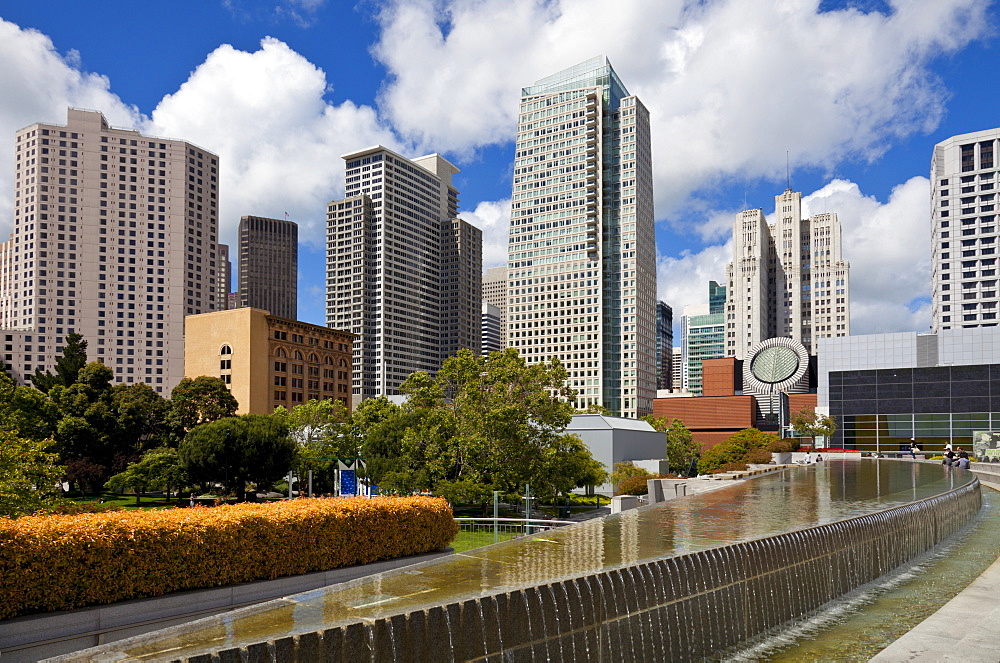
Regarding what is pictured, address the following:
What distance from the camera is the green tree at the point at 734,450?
7231cm

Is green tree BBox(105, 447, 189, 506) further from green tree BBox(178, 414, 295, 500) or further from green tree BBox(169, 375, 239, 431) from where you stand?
green tree BBox(169, 375, 239, 431)

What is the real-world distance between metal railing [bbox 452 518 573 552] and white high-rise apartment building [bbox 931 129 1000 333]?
151522 millimetres

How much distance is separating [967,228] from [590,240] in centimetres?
8169

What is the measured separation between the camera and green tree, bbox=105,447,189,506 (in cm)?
5350

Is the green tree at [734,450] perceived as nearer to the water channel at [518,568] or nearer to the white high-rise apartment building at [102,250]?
the water channel at [518,568]

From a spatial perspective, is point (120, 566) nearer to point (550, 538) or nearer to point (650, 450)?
point (550, 538)

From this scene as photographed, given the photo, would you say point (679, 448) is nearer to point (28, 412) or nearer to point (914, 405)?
point (914, 405)

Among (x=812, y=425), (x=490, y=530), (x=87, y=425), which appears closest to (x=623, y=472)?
(x=490, y=530)

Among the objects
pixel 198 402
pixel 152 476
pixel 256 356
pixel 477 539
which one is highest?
pixel 256 356

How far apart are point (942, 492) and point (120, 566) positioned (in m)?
25.2

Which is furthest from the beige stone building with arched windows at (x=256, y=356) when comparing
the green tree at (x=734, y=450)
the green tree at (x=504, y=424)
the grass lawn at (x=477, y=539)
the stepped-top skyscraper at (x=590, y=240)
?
the grass lawn at (x=477, y=539)

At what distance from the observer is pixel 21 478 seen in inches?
754

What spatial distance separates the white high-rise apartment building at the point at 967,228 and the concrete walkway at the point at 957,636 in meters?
159

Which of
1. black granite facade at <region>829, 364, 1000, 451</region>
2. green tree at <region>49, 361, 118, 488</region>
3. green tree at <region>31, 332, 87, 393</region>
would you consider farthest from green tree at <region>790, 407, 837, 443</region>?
green tree at <region>31, 332, 87, 393</region>
